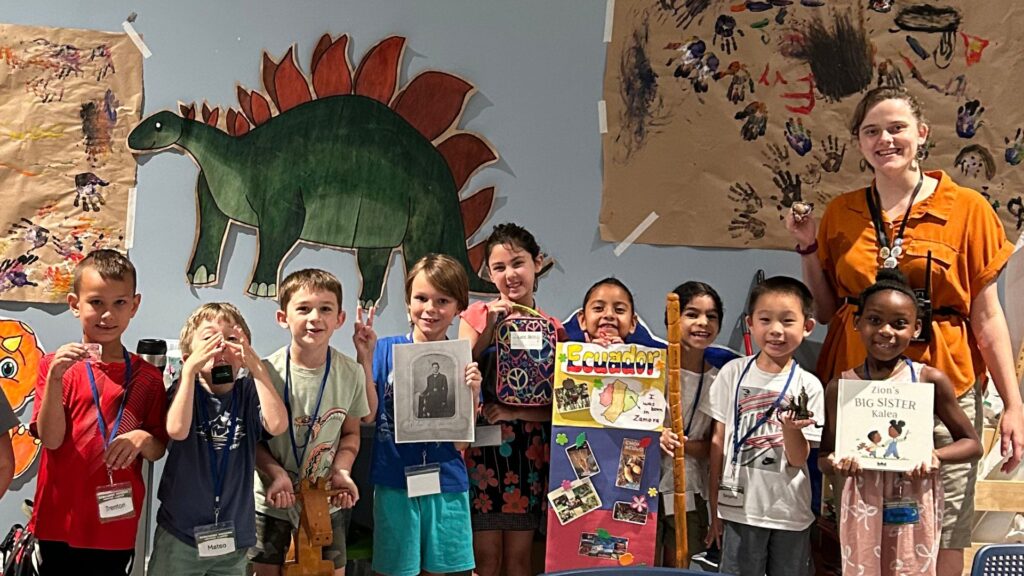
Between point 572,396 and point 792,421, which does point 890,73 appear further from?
point 572,396

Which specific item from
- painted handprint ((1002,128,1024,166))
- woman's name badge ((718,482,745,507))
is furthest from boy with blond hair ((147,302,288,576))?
painted handprint ((1002,128,1024,166))

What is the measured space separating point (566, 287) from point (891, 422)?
1.39 m

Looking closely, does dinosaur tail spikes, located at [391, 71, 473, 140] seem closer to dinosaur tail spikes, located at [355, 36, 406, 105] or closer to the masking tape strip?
dinosaur tail spikes, located at [355, 36, 406, 105]

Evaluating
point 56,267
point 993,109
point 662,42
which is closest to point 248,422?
point 56,267

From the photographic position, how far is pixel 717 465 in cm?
309

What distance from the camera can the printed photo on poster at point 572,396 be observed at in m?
3.06

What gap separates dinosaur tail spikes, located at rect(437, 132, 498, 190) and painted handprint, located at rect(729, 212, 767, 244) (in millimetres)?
1087

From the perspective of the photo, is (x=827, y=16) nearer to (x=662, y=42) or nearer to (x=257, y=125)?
(x=662, y=42)

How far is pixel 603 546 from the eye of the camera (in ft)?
10.0

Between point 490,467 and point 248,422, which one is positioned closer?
point 248,422

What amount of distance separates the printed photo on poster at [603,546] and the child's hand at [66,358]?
1668mm

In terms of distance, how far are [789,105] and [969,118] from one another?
0.76 meters

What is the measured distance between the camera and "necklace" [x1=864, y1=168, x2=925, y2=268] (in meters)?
2.94

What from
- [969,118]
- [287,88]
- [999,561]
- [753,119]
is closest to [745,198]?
[753,119]
